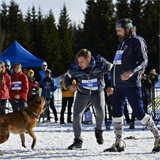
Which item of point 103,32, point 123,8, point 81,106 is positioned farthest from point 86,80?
point 103,32

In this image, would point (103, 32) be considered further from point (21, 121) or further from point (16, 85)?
point (21, 121)

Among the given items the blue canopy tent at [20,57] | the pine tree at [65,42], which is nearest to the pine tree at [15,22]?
the pine tree at [65,42]

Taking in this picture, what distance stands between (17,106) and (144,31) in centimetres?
3023

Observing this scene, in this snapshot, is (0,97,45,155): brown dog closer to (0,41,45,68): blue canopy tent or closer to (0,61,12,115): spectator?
(0,61,12,115): spectator

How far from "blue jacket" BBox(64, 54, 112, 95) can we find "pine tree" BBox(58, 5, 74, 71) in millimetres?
39576

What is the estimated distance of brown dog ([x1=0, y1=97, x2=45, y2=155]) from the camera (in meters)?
4.40

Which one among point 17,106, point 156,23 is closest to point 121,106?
point 17,106

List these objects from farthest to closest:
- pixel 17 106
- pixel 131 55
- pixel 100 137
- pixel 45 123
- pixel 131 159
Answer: pixel 45 123
pixel 17 106
pixel 100 137
pixel 131 55
pixel 131 159

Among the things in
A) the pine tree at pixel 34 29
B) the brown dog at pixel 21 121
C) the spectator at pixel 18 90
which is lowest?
the brown dog at pixel 21 121

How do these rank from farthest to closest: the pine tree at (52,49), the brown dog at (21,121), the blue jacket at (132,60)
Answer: the pine tree at (52,49) → the brown dog at (21,121) → the blue jacket at (132,60)

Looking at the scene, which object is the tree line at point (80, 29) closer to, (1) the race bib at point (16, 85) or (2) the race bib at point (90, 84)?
(1) the race bib at point (16, 85)

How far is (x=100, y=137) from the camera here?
488 centimetres

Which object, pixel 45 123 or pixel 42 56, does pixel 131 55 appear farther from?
pixel 42 56

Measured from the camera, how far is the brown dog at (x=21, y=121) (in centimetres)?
440
